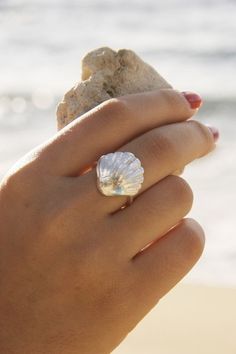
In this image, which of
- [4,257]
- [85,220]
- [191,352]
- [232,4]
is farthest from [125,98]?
[232,4]

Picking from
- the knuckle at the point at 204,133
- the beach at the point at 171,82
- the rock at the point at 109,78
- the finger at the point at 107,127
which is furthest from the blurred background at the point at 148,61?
the finger at the point at 107,127

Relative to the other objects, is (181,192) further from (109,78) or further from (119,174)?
(109,78)

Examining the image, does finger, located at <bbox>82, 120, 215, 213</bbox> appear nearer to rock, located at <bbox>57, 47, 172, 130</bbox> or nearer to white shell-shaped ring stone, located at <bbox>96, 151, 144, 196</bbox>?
white shell-shaped ring stone, located at <bbox>96, 151, 144, 196</bbox>

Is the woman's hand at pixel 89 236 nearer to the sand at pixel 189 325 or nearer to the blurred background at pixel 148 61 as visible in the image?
the sand at pixel 189 325

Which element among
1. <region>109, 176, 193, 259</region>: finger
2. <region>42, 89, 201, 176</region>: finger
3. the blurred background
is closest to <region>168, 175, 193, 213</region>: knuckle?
Answer: <region>109, 176, 193, 259</region>: finger

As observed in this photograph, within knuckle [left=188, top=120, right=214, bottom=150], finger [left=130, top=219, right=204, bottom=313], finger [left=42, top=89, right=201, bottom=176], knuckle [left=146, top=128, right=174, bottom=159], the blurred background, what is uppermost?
finger [left=42, top=89, right=201, bottom=176]

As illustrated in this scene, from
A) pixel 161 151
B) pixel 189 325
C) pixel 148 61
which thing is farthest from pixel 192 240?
pixel 148 61
